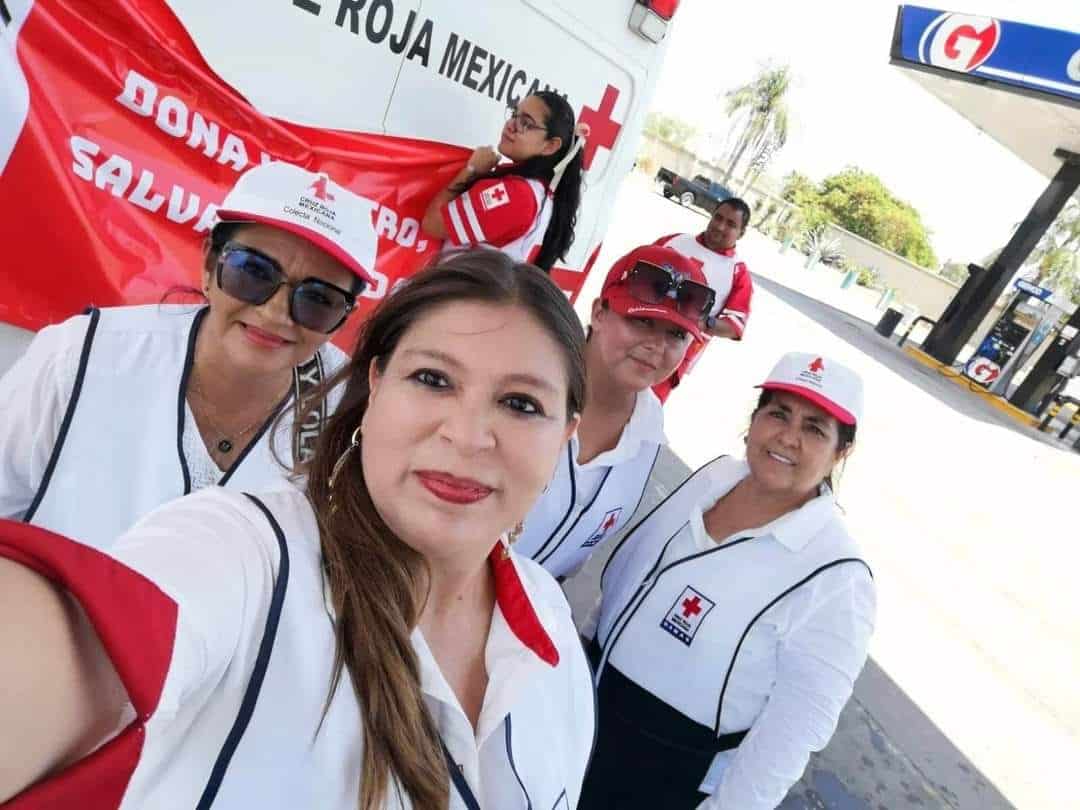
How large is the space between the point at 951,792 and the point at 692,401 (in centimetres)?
393

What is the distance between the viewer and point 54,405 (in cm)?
120

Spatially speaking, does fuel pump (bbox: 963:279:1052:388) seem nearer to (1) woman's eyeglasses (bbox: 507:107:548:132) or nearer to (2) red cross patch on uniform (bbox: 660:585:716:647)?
(1) woman's eyeglasses (bbox: 507:107:548:132)

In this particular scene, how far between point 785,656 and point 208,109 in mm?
2136

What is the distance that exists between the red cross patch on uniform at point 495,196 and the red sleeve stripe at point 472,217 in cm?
5

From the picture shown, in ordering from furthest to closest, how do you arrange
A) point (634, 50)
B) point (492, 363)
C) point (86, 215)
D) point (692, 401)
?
point (692, 401) < point (634, 50) < point (86, 215) < point (492, 363)

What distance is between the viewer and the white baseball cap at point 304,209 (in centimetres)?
135

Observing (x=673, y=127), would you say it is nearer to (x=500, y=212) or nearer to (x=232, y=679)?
(x=500, y=212)

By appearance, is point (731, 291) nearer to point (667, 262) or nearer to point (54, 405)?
point (667, 262)

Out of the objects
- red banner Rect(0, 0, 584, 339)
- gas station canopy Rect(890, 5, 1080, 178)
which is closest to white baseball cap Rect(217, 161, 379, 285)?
red banner Rect(0, 0, 584, 339)

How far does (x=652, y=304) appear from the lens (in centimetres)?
188

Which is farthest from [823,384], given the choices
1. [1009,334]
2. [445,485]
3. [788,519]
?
[1009,334]

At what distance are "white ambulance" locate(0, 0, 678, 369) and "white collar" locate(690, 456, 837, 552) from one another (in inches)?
58.1

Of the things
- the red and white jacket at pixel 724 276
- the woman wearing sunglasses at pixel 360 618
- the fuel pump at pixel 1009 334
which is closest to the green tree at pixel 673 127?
the fuel pump at pixel 1009 334

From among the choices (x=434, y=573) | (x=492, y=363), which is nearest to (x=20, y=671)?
(x=434, y=573)
